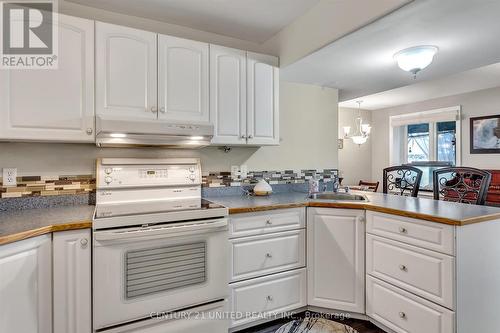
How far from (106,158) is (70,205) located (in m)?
0.40

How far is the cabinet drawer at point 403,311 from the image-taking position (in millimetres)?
1602

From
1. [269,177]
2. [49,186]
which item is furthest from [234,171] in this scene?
[49,186]

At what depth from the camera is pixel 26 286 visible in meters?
1.33

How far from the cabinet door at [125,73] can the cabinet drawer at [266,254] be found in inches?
45.1

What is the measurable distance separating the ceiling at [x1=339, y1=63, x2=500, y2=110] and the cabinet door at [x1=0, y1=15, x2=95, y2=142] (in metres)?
3.98

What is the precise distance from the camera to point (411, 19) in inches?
68.1

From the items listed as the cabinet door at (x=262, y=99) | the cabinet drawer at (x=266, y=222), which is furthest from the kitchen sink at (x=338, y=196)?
the cabinet door at (x=262, y=99)

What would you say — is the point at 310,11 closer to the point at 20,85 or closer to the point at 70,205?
the point at 20,85

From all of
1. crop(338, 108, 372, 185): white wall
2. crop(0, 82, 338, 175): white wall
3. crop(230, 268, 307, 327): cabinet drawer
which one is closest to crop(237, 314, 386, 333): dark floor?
crop(230, 268, 307, 327): cabinet drawer

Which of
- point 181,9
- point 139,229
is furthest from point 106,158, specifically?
point 181,9

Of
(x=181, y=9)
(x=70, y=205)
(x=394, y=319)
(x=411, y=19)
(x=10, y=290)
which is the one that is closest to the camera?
(x=10, y=290)

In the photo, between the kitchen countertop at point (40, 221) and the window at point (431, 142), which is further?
the window at point (431, 142)

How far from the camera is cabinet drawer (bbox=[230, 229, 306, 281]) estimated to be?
1.95 meters

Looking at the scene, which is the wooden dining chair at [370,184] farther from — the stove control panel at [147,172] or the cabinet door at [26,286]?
the cabinet door at [26,286]
